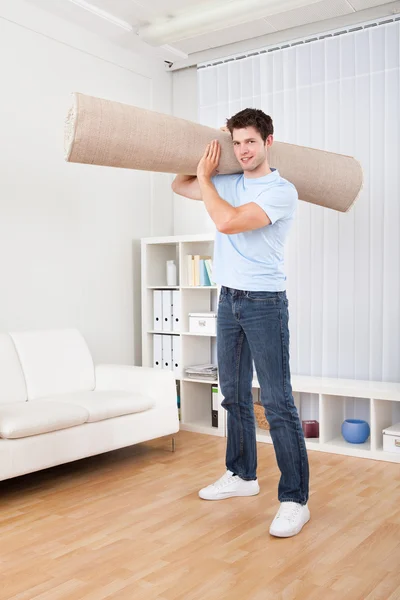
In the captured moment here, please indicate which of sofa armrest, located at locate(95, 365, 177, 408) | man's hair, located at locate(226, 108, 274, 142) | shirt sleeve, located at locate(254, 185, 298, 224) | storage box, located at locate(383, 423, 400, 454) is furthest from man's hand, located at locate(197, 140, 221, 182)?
storage box, located at locate(383, 423, 400, 454)

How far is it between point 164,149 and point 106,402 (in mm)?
1502

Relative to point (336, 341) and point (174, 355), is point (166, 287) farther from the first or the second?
point (336, 341)

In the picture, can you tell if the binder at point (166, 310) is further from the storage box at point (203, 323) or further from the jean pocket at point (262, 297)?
the jean pocket at point (262, 297)

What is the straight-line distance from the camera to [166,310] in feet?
15.1

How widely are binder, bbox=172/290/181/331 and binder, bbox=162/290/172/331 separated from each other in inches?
1.0

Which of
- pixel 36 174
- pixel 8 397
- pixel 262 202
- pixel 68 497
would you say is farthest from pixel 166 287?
pixel 262 202

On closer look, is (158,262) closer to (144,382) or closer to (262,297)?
(144,382)

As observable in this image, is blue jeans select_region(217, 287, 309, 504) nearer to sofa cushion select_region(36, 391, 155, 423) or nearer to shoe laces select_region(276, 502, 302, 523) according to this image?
shoe laces select_region(276, 502, 302, 523)

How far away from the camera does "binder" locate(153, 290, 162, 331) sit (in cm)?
463

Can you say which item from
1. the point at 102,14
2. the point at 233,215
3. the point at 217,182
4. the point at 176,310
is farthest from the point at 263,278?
the point at 102,14

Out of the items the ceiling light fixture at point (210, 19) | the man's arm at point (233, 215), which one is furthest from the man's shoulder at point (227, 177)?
the ceiling light fixture at point (210, 19)

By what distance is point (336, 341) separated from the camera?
14.0ft

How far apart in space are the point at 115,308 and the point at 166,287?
394mm

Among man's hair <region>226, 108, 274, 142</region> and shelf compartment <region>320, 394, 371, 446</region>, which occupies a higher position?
man's hair <region>226, 108, 274, 142</region>
